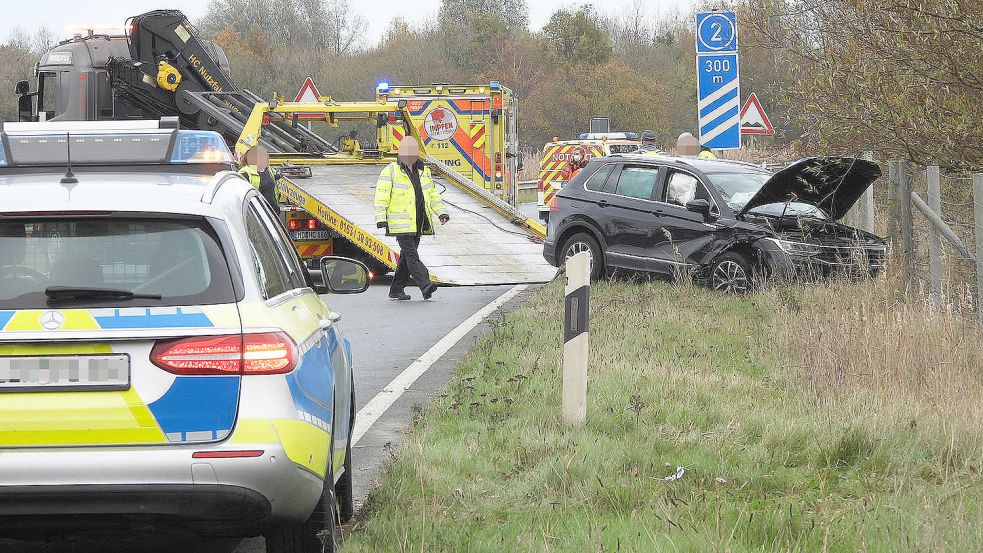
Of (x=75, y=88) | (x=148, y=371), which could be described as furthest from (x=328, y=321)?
(x=75, y=88)

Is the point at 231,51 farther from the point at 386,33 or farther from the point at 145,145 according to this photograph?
the point at 145,145

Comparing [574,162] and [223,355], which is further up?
[574,162]

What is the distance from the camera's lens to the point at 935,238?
10.4 metres

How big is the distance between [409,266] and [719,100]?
426 centimetres

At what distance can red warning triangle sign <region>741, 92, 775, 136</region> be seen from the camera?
22.8 m

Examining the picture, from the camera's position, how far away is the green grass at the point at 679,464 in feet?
15.6

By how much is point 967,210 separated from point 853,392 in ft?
9.91

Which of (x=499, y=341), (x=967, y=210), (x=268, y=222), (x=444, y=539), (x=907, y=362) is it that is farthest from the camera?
(x=499, y=341)

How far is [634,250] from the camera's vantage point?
15188 mm

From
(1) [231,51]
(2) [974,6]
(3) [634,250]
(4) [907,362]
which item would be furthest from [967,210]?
(1) [231,51]

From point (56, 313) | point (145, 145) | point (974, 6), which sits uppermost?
point (974, 6)

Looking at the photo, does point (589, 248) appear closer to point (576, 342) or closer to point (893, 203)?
point (893, 203)

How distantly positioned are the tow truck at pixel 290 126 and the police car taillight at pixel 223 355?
12.1m

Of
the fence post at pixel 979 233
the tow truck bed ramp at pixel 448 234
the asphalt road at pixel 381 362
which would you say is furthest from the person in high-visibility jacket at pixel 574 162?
the fence post at pixel 979 233
